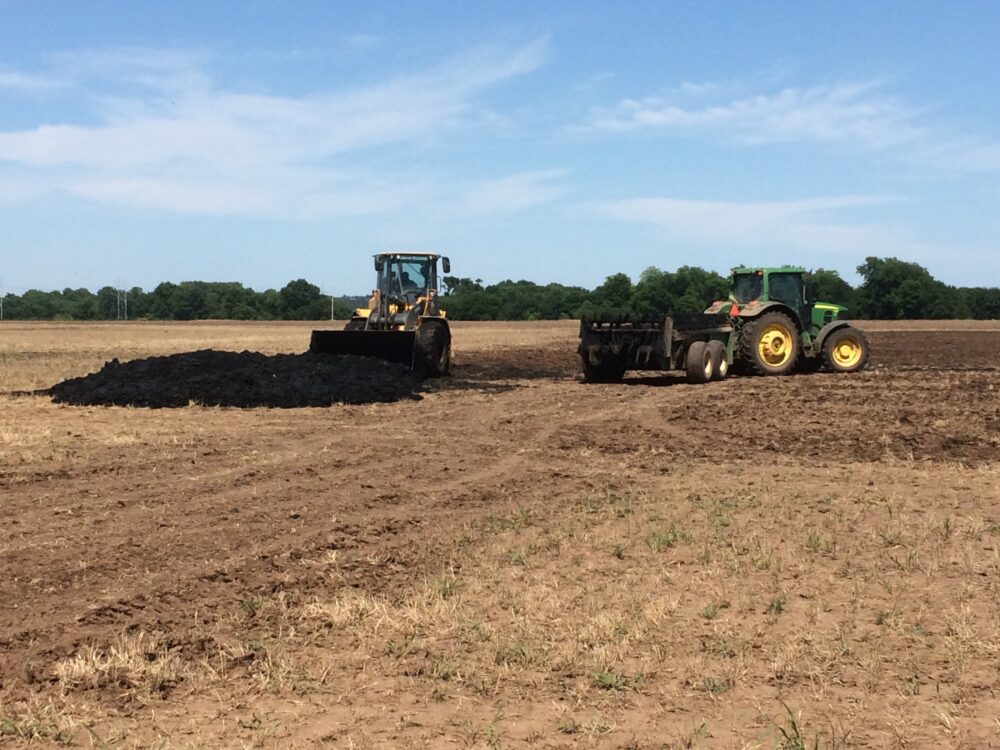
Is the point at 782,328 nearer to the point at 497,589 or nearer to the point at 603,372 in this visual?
the point at 603,372

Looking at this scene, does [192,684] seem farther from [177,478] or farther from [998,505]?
[998,505]

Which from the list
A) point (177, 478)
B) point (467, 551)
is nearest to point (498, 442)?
point (177, 478)

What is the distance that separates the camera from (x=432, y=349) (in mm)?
21094

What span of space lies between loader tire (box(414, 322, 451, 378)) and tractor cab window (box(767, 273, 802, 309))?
23.0 ft

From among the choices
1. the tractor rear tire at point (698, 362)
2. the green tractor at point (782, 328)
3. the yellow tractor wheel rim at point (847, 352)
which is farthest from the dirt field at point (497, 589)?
the yellow tractor wheel rim at point (847, 352)

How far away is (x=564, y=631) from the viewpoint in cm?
604

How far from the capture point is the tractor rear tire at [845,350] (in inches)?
883

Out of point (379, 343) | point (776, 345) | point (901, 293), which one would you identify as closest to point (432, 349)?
point (379, 343)

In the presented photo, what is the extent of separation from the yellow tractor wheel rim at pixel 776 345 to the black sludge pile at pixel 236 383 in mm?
7592

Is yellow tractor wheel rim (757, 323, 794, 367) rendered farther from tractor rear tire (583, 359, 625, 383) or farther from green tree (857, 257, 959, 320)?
green tree (857, 257, 959, 320)

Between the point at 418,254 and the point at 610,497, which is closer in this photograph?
the point at 610,497

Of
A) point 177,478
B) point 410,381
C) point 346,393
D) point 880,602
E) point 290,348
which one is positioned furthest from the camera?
point 290,348

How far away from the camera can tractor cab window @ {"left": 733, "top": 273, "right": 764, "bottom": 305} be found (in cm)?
2172

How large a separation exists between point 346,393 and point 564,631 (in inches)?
463
